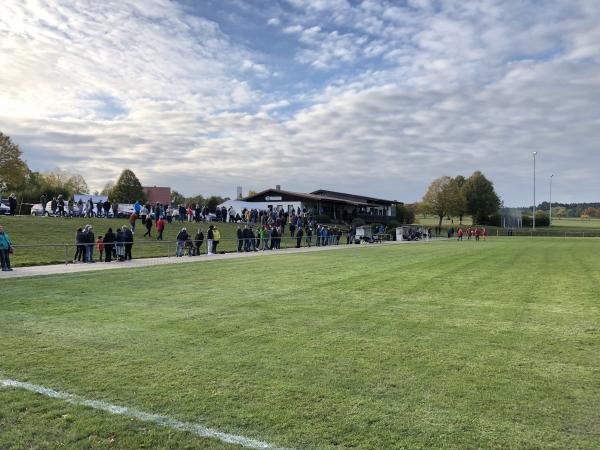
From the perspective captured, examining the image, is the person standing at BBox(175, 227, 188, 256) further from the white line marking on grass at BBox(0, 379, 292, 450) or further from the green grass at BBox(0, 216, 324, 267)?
the white line marking on grass at BBox(0, 379, 292, 450)

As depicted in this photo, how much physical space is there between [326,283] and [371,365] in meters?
7.34

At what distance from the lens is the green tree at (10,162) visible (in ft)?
171

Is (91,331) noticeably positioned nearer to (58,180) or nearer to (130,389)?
(130,389)

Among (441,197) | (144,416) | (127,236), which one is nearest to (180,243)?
(127,236)

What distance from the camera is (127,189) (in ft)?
258

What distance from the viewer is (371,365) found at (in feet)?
18.2

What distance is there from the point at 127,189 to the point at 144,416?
261ft

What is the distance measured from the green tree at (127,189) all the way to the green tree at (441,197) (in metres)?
60.3

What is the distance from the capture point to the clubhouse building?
60794 millimetres

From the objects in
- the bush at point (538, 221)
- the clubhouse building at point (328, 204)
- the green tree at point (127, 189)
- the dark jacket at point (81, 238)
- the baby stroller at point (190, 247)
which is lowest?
the baby stroller at point (190, 247)

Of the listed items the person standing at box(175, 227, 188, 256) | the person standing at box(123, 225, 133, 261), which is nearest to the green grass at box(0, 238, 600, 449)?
the person standing at box(123, 225, 133, 261)

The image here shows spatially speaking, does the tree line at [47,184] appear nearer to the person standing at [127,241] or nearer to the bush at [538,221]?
the person standing at [127,241]

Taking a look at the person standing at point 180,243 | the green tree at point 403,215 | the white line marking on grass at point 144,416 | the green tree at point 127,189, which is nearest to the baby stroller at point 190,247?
the person standing at point 180,243

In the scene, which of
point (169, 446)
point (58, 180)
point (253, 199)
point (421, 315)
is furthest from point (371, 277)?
point (58, 180)
